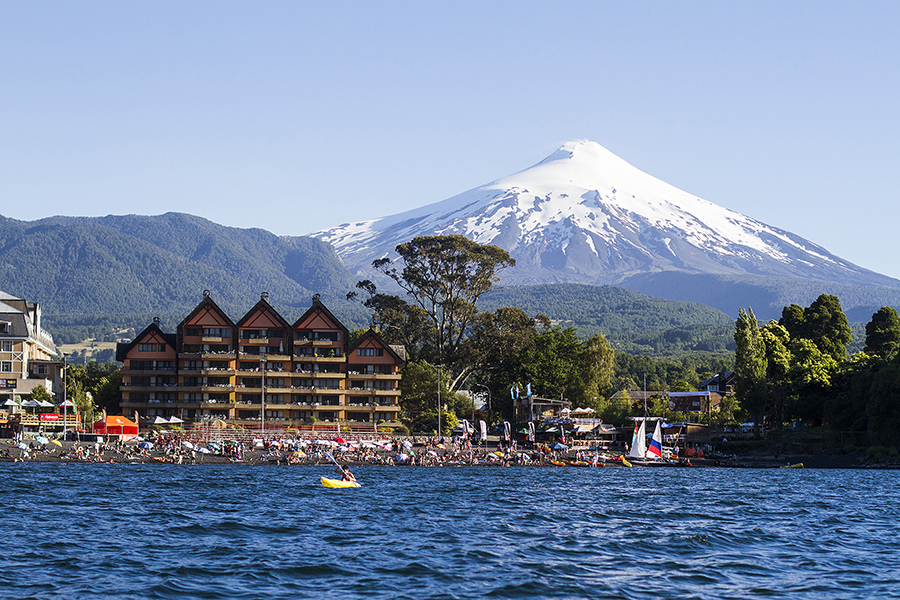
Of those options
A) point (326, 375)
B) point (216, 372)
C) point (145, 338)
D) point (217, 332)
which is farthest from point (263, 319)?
point (145, 338)

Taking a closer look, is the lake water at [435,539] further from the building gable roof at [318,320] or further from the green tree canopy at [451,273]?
the green tree canopy at [451,273]

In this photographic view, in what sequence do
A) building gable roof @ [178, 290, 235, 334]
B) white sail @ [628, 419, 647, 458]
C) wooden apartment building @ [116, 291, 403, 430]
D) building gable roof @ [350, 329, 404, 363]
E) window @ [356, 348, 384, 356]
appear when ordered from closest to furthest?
1. white sail @ [628, 419, 647, 458]
2. wooden apartment building @ [116, 291, 403, 430]
3. building gable roof @ [178, 290, 235, 334]
4. building gable roof @ [350, 329, 404, 363]
5. window @ [356, 348, 384, 356]

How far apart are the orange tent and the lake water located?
24647 mm

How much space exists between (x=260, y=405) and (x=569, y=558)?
8055 centimetres

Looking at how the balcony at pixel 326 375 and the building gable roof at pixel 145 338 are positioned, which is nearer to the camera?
the building gable roof at pixel 145 338

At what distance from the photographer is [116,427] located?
95.9m

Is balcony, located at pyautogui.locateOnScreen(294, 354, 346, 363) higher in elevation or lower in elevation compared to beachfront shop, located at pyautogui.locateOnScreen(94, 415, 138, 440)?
higher

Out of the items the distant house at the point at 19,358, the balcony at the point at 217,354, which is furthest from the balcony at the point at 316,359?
the distant house at the point at 19,358

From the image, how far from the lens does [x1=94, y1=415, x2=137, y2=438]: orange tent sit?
308 ft

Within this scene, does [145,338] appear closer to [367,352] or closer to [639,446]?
[367,352]

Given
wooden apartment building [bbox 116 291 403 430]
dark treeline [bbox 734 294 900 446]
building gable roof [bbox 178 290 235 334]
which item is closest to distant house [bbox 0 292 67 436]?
wooden apartment building [bbox 116 291 403 430]

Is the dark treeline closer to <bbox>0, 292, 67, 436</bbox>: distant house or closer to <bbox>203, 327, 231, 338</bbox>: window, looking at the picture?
<bbox>203, 327, 231, 338</bbox>: window

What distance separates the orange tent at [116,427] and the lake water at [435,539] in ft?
80.9

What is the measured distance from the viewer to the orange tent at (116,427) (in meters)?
93.9
